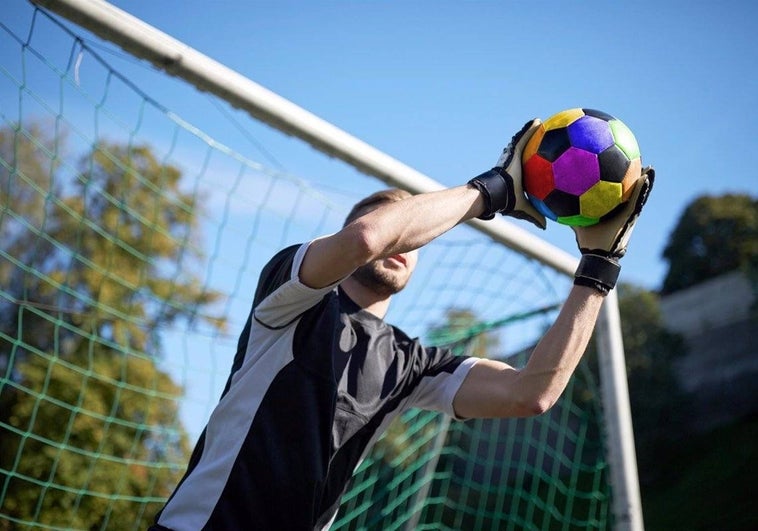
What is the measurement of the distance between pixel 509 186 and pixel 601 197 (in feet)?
0.92

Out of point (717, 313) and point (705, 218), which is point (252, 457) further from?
point (705, 218)

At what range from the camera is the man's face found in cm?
266

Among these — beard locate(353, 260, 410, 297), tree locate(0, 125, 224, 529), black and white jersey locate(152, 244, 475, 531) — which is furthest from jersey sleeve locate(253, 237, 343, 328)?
tree locate(0, 125, 224, 529)

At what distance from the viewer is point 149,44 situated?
2.72 meters

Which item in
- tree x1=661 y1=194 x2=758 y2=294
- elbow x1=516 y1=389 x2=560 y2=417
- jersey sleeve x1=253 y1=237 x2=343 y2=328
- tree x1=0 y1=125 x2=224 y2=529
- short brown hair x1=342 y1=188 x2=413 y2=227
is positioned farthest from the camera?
tree x1=661 y1=194 x2=758 y2=294

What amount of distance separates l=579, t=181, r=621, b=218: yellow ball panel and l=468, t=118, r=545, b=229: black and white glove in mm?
136

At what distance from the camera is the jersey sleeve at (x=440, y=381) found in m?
2.70

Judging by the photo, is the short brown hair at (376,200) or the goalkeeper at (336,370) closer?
the goalkeeper at (336,370)

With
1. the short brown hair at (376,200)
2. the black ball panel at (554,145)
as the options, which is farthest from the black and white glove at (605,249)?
the short brown hair at (376,200)

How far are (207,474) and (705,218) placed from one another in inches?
791

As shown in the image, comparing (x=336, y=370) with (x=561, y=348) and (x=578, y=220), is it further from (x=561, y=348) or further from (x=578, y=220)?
(x=578, y=220)

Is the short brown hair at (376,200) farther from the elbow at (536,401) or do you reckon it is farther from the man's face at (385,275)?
the elbow at (536,401)

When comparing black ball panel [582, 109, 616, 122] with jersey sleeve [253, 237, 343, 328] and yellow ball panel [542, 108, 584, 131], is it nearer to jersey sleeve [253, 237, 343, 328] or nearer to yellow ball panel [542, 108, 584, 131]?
yellow ball panel [542, 108, 584, 131]

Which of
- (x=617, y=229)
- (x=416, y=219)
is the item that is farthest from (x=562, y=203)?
(x=416, y=219)
